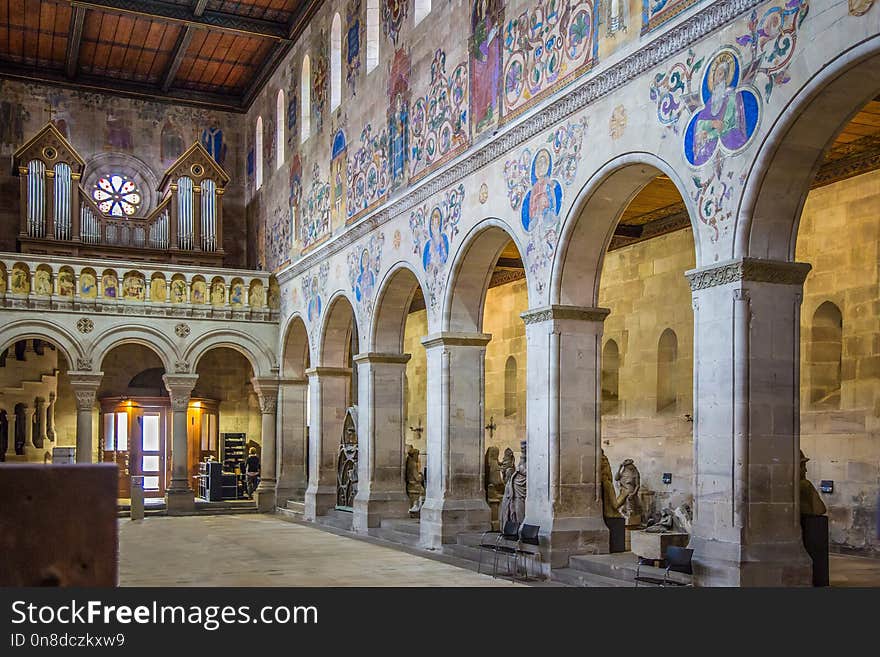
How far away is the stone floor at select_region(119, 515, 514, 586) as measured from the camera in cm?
1335

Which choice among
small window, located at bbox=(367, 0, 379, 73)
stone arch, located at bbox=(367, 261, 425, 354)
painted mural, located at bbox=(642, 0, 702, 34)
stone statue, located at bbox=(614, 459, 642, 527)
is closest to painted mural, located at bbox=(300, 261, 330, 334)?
stone arch, located at bbox=(367, 261, 425, 354)

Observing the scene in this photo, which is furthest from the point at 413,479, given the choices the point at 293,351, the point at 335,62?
the point at 335,62

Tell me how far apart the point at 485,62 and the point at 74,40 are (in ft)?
50.0

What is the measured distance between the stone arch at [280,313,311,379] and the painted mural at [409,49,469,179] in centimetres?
918

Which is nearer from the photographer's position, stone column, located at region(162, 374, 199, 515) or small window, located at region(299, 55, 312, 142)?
small window, located at region(299, 55, 312, 142)

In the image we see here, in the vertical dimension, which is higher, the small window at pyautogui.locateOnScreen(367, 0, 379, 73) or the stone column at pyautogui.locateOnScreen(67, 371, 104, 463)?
the small window at pyautogui.locateOnScreen(367, 0, 379, 73)

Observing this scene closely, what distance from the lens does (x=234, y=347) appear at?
26125mm

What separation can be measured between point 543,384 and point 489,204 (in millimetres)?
3034

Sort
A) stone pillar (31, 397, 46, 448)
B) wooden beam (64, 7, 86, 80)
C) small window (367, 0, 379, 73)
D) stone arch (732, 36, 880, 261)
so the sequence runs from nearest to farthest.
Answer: stone arch (732, 36, 880, 261), small window (367, 0, 379, 73), wooden beam (64, 7, 86, 80), stone pillar (31, 397, 46, 448)

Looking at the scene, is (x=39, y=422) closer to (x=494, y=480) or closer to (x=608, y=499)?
(x=494, y=480)

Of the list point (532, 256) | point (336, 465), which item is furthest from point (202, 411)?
point (532, 256)

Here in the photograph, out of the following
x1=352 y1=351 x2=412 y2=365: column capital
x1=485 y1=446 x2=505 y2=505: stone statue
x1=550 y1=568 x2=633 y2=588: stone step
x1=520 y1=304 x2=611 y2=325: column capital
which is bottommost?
x1=550 y1=568 x2=633 y2=588: stone step

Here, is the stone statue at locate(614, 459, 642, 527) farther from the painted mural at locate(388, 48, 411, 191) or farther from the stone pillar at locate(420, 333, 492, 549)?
the painted mural at locate(388, 48, 411, 191)

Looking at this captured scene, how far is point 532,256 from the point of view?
44.4ft
